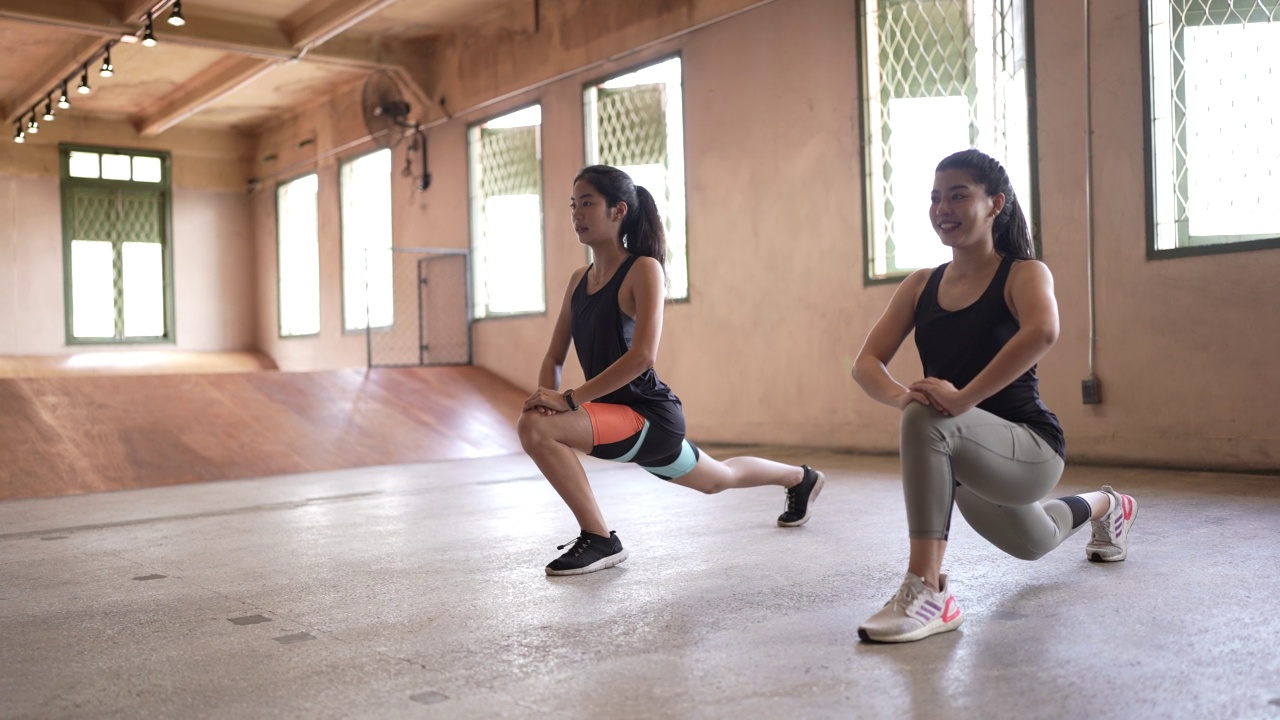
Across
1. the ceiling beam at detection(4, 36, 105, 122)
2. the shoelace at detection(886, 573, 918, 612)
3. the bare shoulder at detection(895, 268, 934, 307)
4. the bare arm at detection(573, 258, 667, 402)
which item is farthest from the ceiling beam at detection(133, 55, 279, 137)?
the shoelace at detection(886, 573, 918, 612)

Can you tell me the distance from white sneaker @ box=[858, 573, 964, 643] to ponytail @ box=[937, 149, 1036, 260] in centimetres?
71

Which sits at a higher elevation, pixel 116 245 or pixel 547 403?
pixel 116 245

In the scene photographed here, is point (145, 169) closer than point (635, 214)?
No

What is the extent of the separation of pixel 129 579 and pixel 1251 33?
197 inches

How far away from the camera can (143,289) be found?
507 inches

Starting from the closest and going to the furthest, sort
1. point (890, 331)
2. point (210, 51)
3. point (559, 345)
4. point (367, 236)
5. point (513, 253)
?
point (890, 331)
point (559, 345)
point (513, 253)
point (210, 51)
point (367, 236)

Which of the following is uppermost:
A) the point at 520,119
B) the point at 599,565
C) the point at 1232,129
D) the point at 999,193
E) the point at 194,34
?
the point at 194,34

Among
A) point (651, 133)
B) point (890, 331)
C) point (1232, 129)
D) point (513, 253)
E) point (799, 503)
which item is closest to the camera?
point (890, 331)

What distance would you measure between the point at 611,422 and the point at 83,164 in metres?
11.8

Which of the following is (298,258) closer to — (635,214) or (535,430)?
(635,214)

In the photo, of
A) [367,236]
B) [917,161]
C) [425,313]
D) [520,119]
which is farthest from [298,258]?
[917,161]

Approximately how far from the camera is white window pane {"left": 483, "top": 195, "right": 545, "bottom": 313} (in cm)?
938

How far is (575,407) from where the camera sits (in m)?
2.83

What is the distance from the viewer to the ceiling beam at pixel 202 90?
1016 cm
